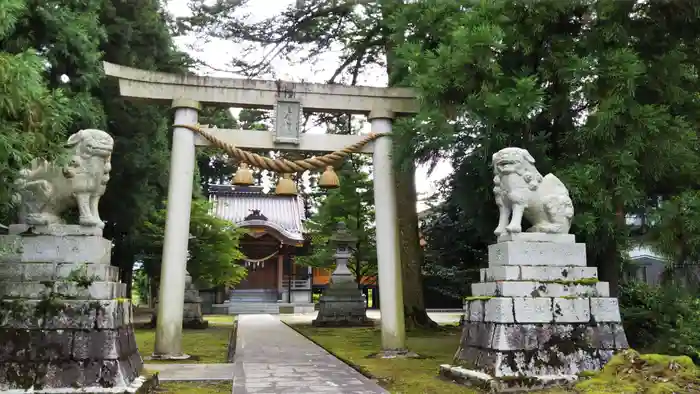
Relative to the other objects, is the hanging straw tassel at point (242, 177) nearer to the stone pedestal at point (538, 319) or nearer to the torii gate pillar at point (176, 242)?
the torii gate pillar at point (176, 242)

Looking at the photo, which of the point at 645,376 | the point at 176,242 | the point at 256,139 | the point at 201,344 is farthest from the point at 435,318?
the point at 645,376

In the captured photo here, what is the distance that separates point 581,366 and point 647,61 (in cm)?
430

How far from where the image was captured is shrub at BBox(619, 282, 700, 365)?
728cm

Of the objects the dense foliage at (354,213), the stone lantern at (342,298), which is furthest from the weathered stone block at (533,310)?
the dense foliage at (354,213)

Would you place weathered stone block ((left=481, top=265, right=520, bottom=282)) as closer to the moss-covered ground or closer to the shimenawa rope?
the moss-covered ground

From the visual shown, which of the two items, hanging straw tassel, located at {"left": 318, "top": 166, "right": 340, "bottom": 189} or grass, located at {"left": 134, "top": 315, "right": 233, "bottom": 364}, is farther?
hanging straw tassel, located at {"left": 318, "top": 166, "right": 340, "bottom": 189}

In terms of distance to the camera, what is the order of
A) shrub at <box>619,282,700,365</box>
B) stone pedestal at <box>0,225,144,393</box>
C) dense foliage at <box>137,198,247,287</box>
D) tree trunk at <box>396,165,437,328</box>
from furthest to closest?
dense foliage at <box>137,198,247,287</box>, tree trunk at <box>396,165,437,328</box>, shrub at <box>619,282,700,365</box>, stone pedestal at <box>0,225,144,393</box>

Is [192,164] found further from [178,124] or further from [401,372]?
[401,372]

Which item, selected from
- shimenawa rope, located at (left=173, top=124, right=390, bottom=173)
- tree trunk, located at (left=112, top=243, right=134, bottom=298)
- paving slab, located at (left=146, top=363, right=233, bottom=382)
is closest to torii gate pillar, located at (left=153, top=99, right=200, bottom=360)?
shimenawa rope, located at (left=173, top=124, right=390, bottom=173)

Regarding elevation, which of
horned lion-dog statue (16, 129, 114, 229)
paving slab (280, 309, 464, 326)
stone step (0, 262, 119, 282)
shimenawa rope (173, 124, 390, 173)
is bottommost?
paving slab (280, 309, 464, 326)

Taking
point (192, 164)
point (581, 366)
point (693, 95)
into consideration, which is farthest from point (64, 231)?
point (693, 95)

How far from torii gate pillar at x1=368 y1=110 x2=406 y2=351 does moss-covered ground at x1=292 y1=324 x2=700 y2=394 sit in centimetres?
57

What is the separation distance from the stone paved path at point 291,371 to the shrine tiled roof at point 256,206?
18.4 m

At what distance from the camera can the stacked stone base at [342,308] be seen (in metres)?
17.2
